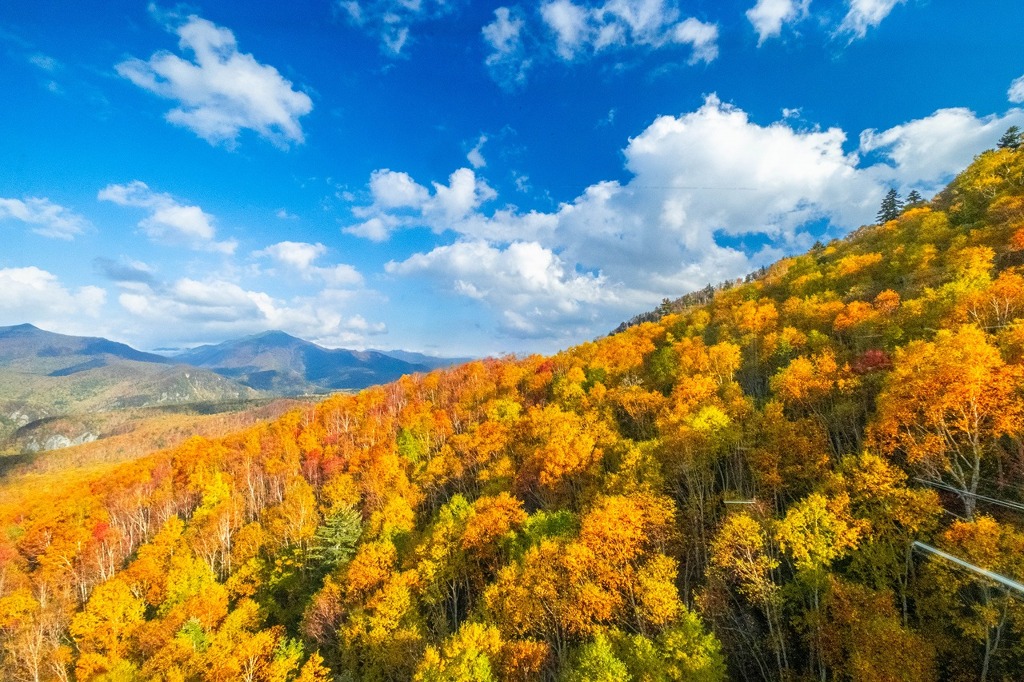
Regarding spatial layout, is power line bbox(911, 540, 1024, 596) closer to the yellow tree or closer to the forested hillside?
the forested hillside

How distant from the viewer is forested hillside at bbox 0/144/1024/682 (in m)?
29.3

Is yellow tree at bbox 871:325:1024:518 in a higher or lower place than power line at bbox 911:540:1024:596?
higher

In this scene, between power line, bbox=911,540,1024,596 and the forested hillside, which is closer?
power line, bbox=911,540,1024,596

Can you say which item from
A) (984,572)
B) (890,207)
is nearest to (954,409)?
(984,572)

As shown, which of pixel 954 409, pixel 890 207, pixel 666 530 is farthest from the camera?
pixel 890 207

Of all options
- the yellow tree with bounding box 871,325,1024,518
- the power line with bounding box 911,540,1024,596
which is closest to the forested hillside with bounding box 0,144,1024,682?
the yellow tree with bounding box 871,325,1024,518

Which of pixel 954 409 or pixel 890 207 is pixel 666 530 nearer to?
pixel 954 409

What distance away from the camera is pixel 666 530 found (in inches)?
1644

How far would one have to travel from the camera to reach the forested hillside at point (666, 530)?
2934 cm

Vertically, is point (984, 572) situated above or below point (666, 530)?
above

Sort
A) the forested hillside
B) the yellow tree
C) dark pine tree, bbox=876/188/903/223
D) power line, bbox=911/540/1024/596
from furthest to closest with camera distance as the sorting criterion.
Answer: dark pine tree, bbox=876/188/903/223, the yellow tree, the forested hillside, power line, bbox=911/540/1024/596

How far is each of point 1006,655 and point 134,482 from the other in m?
167

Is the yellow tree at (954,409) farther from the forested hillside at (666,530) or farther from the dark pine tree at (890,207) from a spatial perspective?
the dark pine tree at (890,207)

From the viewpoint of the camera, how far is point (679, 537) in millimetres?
40812
